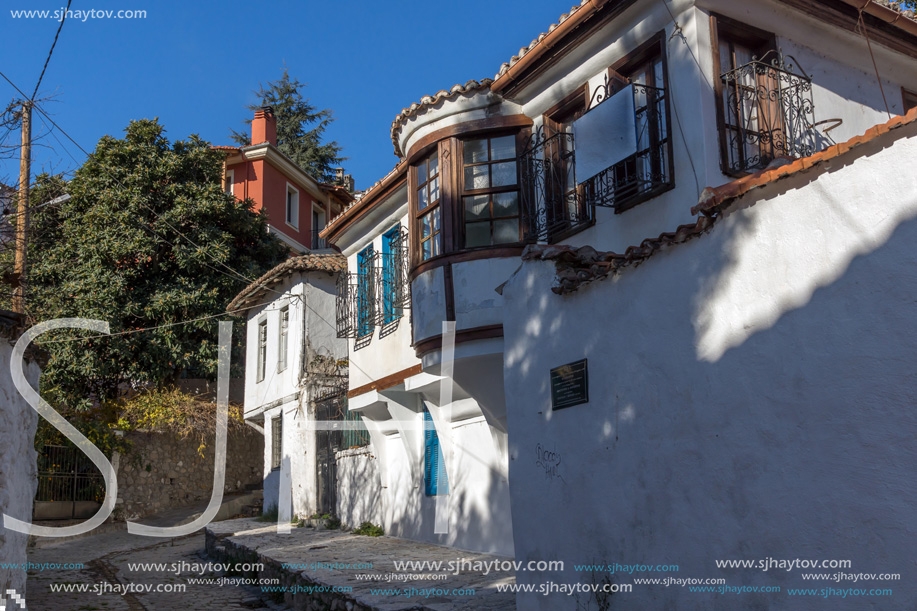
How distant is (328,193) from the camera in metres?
33.0

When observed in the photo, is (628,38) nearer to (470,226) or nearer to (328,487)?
(470,226)

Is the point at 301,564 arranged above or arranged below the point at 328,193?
below

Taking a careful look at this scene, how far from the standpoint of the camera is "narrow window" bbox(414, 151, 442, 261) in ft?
36.1

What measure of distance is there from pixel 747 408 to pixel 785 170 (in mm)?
1533

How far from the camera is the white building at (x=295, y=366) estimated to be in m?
17.9

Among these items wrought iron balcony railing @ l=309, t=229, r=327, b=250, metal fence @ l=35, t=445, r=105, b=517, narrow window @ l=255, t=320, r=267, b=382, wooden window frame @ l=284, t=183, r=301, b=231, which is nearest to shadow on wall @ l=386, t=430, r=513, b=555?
narrow window @ l=255, t=320, r=267, b=382

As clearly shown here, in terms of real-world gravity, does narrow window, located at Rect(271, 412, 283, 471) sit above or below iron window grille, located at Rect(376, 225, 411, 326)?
below

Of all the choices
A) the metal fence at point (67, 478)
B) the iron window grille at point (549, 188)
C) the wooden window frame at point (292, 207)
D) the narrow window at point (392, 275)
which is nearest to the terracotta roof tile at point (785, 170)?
the iron window grille at point (549, 188)

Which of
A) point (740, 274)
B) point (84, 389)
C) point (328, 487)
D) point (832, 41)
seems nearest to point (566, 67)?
point (832, 41)

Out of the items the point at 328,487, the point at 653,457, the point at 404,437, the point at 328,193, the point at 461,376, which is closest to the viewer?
the point at 653,457

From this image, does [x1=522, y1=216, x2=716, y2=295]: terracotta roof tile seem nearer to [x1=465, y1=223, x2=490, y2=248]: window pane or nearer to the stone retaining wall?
[x1=465, y1=223, x2=490, y2=248]: window pane

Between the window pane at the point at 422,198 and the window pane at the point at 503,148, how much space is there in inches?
50.7

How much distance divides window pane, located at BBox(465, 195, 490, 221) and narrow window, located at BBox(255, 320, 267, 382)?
1215cm

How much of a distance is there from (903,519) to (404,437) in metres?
10.1
